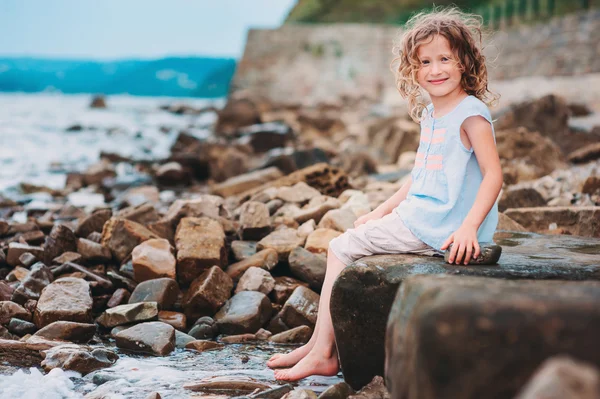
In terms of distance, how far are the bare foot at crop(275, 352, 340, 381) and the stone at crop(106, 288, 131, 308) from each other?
1275 mm

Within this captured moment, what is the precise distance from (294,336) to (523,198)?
2245 mm

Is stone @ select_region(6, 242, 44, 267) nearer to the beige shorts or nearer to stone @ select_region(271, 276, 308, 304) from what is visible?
stone @ select_region(271, 276, 308, 304)

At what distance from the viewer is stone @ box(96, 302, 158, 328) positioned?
3.03 metres

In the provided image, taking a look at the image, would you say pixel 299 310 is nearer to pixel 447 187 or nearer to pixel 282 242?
pixel 282 242

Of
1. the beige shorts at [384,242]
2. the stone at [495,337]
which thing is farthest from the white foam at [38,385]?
the stone at [495,337]

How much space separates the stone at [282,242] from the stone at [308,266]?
0.13 meters

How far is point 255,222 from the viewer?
13.2 ft

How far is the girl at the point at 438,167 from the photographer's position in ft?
7.49

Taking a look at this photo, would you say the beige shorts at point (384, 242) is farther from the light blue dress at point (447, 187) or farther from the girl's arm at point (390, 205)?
the girl's arm at point (390, 205)

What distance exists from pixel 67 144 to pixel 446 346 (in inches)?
548

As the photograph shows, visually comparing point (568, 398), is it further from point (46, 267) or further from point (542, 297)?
point (46, 267)

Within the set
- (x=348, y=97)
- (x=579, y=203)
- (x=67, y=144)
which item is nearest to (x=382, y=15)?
(x=348, y=97)

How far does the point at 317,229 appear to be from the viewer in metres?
3.76

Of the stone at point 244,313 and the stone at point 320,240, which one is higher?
the stone at point 320,240
